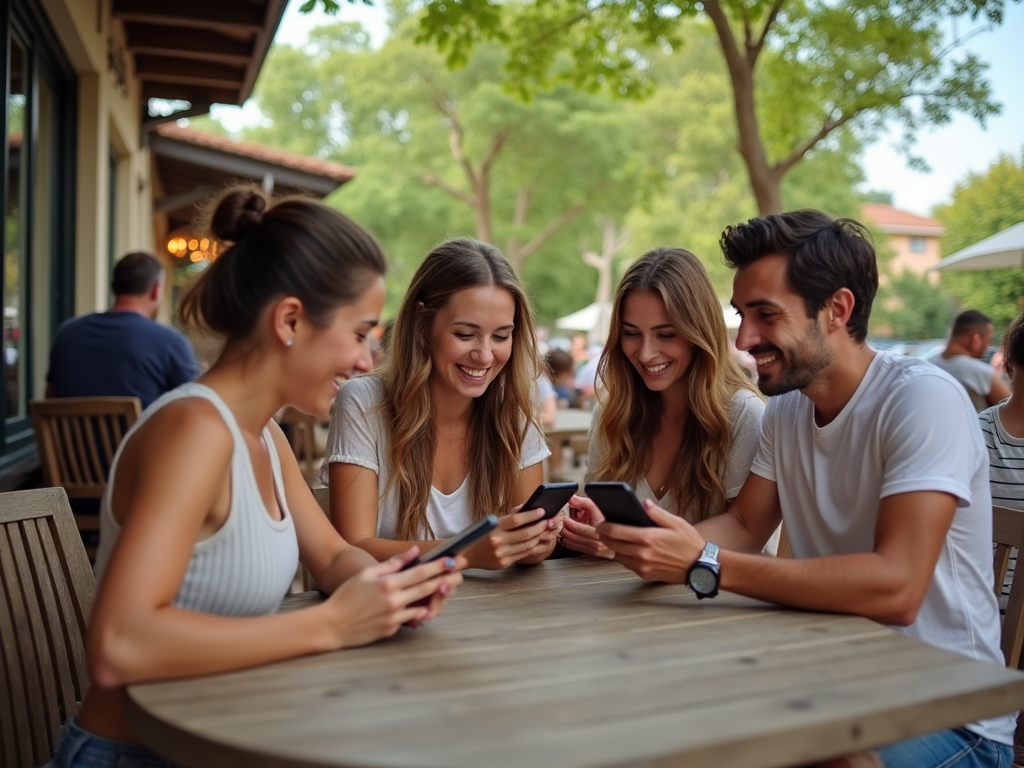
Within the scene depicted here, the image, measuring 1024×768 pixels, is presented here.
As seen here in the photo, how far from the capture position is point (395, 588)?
1678 millimetres

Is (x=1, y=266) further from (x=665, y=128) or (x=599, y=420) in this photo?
(x=665, y=128)

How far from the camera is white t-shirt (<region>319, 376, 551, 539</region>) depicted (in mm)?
2736

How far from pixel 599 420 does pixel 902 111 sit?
6.57m

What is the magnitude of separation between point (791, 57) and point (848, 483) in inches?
266

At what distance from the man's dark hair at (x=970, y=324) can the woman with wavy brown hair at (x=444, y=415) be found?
5302 mm

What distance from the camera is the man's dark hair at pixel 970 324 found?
7164 millimetres

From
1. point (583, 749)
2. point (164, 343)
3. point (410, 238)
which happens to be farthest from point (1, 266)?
point (410, 238)

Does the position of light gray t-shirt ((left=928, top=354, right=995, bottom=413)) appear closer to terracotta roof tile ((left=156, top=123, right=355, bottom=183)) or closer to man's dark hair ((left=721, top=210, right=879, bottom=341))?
man's dark hair ((left=721, top=210, right=879, bottom=341))

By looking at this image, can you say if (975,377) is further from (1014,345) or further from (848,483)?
(848,483)

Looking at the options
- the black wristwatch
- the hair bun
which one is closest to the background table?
the black wristwatch

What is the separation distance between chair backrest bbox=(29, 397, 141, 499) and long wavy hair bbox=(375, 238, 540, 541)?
183cm

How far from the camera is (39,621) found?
2.08 metres

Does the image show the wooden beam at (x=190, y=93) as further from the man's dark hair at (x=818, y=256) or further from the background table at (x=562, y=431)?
the man's dark hair at (x=818, y=256)

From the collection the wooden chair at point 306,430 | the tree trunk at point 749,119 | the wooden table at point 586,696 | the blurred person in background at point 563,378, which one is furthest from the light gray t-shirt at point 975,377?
the wooden table at point 586,696
